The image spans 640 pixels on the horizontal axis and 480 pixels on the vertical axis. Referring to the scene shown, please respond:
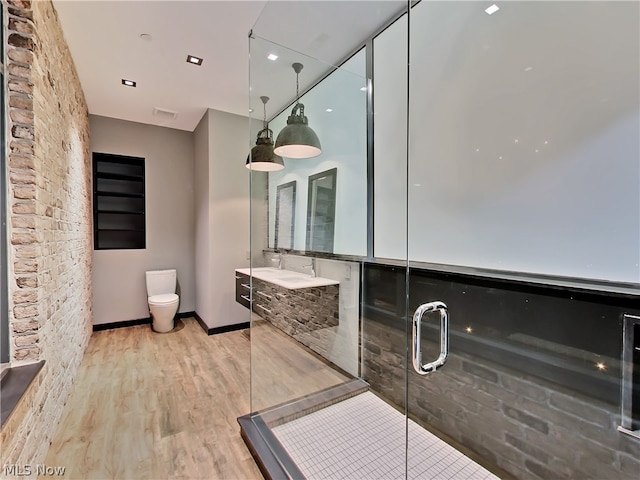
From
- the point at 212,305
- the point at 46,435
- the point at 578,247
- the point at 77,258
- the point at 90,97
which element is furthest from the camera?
the point at 212,305

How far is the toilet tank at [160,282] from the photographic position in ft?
14.1

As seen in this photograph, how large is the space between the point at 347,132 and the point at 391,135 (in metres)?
0.51

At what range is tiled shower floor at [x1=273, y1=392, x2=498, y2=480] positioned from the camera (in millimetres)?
1721

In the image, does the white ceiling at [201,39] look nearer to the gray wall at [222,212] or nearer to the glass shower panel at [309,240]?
the glass shower panel at [309,240]

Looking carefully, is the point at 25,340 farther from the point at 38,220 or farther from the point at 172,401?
the point at 172,401

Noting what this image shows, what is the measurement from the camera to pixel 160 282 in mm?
4344

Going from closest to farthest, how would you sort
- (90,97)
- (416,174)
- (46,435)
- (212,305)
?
(46,435) < (416,174) < (90,97) < (212,305)

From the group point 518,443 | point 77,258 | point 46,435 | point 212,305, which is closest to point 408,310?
point 518,443

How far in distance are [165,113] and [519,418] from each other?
4662 mm

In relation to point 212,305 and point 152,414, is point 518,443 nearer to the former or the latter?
point 152,414

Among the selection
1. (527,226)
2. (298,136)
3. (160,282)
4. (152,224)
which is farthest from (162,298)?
(527,226)

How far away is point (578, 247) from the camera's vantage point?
1.32 metres

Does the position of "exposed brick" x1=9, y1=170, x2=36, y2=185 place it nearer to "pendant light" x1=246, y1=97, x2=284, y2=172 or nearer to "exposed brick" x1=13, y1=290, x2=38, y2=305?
"exposed brick" x1=13, y1=290, x2=38, y2=305

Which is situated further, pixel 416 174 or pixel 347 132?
pixel 347 132
